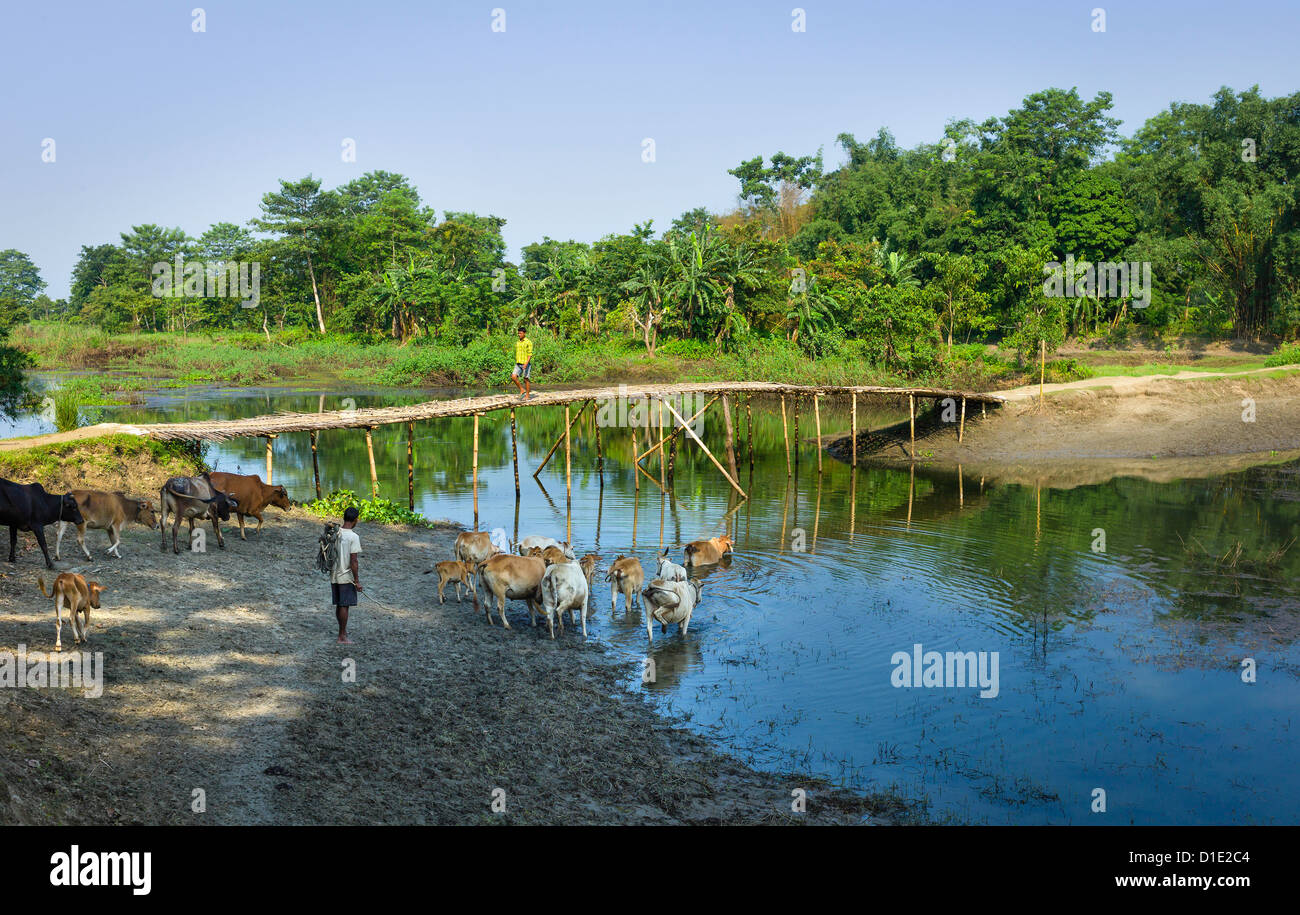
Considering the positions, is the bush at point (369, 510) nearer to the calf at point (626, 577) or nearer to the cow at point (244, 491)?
the cow at point (244, 491)

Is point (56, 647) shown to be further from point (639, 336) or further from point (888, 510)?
point (639, 336)

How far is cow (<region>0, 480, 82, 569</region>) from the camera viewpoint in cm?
1310

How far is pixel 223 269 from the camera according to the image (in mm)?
82250

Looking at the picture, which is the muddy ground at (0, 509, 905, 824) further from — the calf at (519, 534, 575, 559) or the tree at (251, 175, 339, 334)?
the tree at (251, 175, 339, 334)

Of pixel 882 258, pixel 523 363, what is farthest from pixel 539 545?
pixel 882 258

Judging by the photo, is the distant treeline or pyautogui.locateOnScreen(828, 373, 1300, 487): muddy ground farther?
the distant treeline

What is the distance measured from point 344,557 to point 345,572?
7.9 inches

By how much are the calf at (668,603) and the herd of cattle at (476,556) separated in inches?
0.6

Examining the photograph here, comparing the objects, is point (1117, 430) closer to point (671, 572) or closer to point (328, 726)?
point (671, 572)

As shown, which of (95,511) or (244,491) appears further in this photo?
(244,491)

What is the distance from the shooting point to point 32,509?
13320 mm

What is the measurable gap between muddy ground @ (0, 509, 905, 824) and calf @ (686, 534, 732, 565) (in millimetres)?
4965

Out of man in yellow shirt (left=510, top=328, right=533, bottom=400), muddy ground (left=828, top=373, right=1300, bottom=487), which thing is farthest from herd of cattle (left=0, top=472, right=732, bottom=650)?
muddy ground (left=828, top=373, right=1300, bottom=487)
